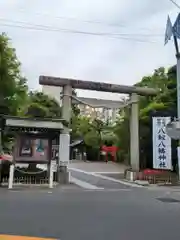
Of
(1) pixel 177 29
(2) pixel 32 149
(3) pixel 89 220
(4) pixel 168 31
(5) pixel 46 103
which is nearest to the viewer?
(3) pixel 89 220

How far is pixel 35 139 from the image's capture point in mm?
22453

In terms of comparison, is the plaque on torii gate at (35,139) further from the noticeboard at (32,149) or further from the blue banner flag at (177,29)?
the blue banner flag at (177,29)

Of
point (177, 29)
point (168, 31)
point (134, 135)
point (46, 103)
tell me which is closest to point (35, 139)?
point (134, 135)

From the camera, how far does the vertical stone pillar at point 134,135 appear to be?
2588 cm

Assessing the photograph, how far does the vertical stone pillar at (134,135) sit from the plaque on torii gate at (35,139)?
5.81 m

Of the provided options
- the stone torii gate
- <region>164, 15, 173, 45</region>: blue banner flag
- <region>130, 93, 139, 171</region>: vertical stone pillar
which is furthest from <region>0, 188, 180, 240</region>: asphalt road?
<region>130, 93, 139, 171</region>: vertical stone pillar

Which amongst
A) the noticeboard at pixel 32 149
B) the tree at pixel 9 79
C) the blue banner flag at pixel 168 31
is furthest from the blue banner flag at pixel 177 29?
the tree at pixel 9 79

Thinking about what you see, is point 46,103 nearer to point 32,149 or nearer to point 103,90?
point 103,90

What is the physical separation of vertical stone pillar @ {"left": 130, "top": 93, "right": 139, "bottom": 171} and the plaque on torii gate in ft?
19.1

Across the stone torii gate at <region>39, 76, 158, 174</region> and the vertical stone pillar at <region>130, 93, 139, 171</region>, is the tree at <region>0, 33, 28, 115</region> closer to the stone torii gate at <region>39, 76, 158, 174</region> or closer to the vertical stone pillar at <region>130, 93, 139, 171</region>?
the stone torii gate at <region>39, 76, 158, 174</region>

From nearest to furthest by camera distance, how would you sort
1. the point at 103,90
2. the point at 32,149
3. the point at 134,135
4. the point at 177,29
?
the point at 177,29
the point at 32,149
the point at 103,90
the point at 134,135

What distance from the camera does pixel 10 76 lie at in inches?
1048

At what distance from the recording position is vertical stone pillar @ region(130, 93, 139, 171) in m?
25.9

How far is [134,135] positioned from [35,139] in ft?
24.0
